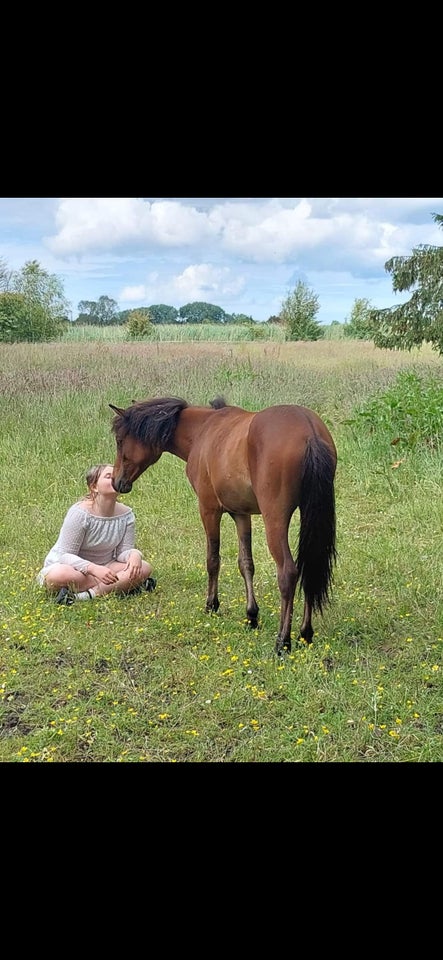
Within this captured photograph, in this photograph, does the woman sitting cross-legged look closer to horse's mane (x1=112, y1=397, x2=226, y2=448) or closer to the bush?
horse's mane (x1=112, y1=397, x2=226, y2=448)

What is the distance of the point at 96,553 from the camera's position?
14.1ft

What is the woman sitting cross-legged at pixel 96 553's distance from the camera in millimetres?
4078

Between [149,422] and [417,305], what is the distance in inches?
221

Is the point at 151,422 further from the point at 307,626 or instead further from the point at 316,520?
the point at 307,626

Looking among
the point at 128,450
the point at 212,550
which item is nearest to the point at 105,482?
the point at 128,450

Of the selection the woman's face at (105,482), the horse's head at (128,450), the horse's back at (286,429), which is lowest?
the woman's face at (105,482)

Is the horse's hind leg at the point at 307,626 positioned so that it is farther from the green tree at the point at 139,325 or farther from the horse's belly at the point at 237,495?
the green tree at the point at 139,325

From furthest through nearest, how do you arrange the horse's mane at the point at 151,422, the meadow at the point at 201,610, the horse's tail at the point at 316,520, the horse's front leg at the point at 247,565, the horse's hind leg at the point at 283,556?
1. the horse's mane at the point at 151,422
2. the horse's front leg at the point at 247,565
3. the horse's hind leg at the point at 283,556
4. the horse's tail at the point at 316,520
5. the meadow at the point at 201,610

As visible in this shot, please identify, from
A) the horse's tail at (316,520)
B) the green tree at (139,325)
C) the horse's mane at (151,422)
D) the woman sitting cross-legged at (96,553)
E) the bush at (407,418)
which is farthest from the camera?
the green tree at (139,325)

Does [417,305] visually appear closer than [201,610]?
No

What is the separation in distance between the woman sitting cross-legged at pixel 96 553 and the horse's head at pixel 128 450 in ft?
0.47

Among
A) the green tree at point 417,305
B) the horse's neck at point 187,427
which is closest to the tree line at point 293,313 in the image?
the green tree at point 417,305
